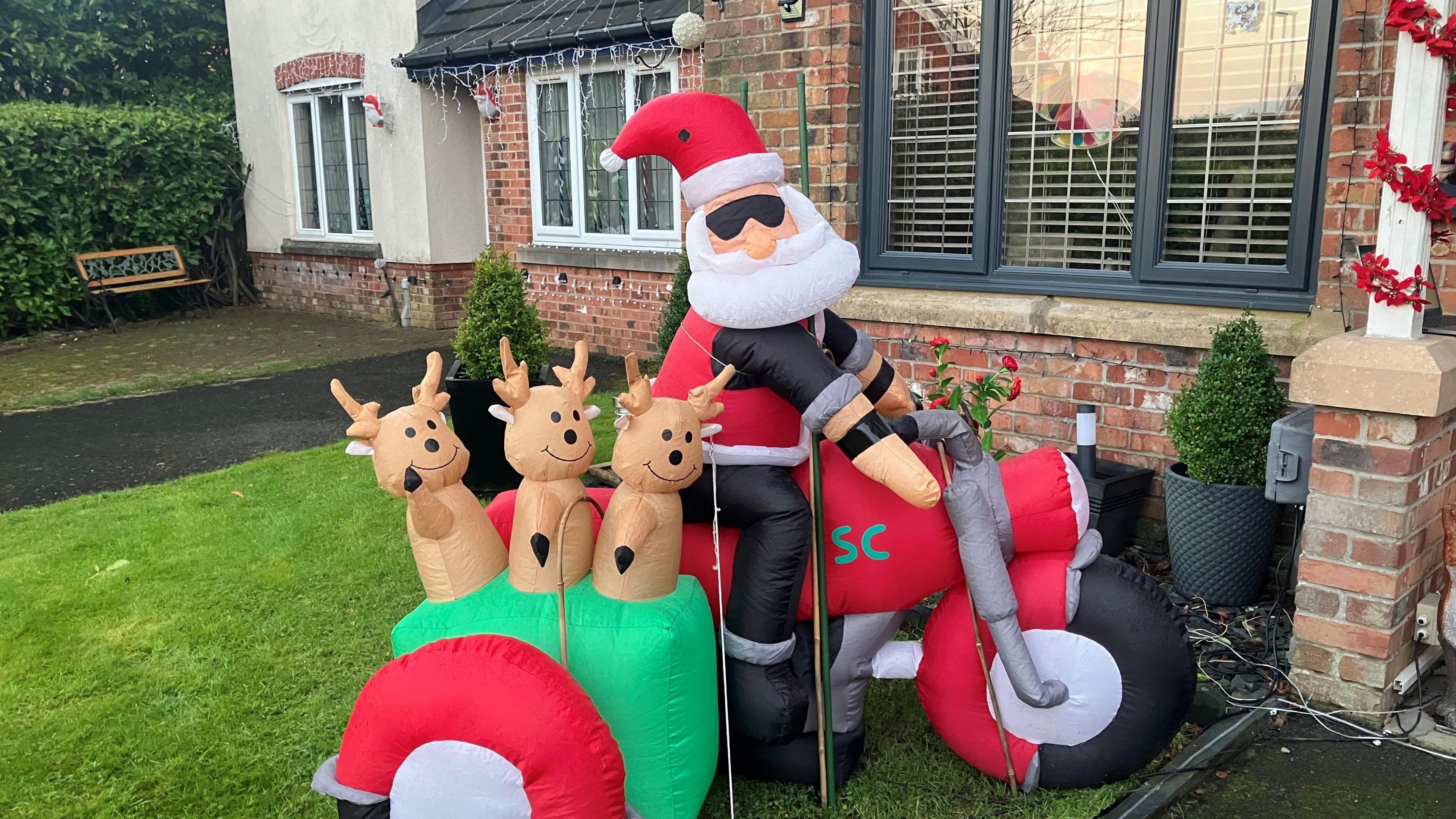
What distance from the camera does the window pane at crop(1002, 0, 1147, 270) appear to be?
447 centimetres

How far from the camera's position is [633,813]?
249 cm

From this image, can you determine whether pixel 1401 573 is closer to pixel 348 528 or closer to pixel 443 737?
pixel 443 737

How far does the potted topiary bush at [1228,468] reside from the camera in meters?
3.88

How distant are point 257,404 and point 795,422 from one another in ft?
22.4

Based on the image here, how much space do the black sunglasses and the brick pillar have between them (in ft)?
6.12

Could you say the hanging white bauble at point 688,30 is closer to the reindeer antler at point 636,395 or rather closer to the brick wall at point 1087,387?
the brick wall at point 1087,387

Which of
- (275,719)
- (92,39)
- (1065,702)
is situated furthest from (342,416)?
(92,39)

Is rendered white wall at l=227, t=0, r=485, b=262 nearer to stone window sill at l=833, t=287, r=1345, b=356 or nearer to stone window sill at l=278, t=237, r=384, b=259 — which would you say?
stone window sill at l=278, t=237, r=384, b=259

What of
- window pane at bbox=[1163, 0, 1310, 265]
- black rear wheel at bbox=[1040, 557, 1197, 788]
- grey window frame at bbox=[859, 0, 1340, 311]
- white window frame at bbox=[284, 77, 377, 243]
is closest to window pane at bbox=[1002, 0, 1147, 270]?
grey window frame at bbox=[859, 0, 1340, 311]

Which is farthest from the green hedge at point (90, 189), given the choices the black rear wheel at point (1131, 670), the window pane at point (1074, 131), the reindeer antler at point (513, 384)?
the black rear wheel at point (1131, 670)

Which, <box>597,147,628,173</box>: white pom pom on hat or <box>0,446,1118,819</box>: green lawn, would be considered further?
<box>0,446,1118,819</box>: green lawn

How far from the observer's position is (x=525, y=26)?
33.1 ft

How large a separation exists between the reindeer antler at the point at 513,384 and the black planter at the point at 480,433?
10.6 feet

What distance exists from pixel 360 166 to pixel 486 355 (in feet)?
25.6
